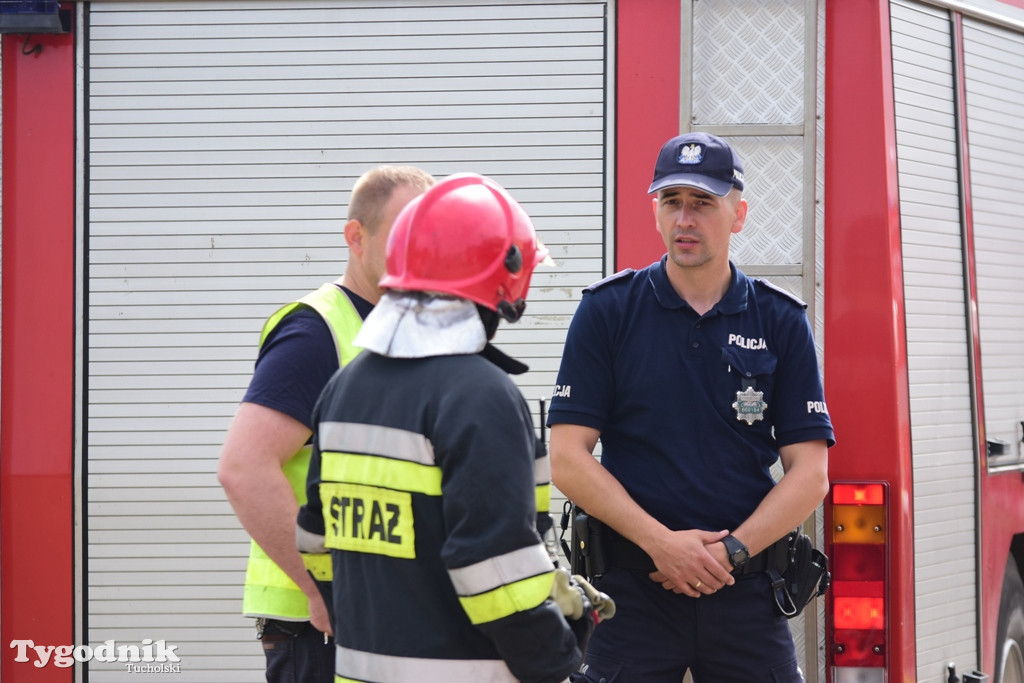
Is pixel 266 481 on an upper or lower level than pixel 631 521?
upper

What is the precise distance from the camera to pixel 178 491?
3605 millimetres

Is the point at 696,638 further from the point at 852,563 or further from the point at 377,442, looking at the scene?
the point at 377,442

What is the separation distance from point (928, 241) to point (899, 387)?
50 cm

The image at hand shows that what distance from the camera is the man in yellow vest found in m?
2.39

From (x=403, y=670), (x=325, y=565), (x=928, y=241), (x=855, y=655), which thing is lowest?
(x=855, y=655)

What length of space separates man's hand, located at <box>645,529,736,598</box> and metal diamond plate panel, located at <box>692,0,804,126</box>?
128 cm

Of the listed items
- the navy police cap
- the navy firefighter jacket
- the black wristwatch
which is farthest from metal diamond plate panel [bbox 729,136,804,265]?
the navy firefighter jacket

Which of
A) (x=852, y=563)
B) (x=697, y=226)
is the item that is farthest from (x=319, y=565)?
(x=852, y=563)

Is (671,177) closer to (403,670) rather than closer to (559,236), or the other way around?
(559,236)

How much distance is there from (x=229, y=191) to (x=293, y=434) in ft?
4.68

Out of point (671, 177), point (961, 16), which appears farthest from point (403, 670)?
point (961, 16)

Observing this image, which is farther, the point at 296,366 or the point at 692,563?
the point at 692,563

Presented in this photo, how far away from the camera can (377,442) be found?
1.95 metres

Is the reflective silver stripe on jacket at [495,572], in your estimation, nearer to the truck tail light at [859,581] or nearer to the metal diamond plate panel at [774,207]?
the truck tail light at [859,581]
